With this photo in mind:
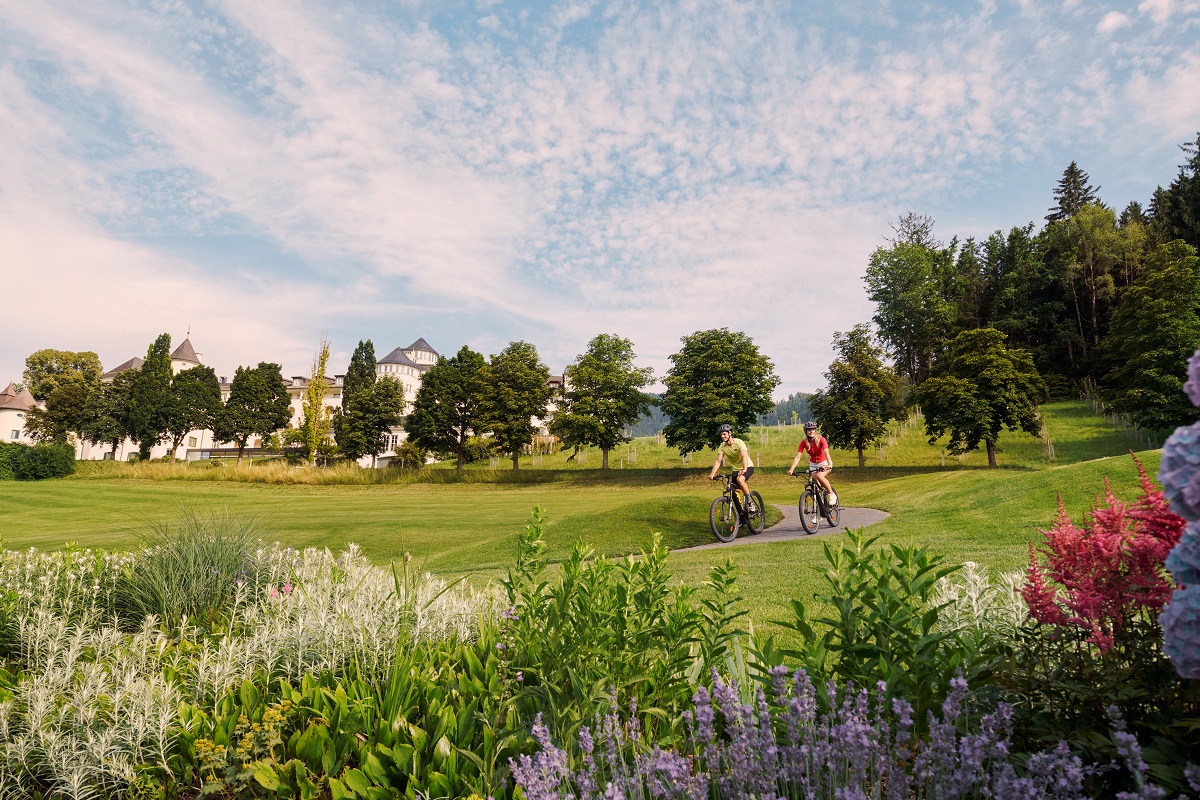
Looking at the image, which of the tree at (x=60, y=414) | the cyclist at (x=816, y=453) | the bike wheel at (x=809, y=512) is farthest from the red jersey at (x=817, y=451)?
the tree at (x=60, y=414)

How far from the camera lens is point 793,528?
15.9m

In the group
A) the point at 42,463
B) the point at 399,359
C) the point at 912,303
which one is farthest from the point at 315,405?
the point at 399,359

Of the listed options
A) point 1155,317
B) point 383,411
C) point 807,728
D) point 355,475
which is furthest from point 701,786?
point 383,411

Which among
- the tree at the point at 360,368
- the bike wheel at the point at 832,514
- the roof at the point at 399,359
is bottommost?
the bike wheel at the point at 832,514

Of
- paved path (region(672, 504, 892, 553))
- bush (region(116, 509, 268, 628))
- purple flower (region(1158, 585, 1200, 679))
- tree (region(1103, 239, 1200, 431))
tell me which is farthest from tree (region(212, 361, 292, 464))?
purple flower (region(1158, 585, 1200, 679))

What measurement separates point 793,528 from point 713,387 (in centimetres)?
3191

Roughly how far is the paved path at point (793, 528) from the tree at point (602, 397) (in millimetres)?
31488

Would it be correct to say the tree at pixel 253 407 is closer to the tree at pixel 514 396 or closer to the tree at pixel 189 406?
the tree at pixel 189 406

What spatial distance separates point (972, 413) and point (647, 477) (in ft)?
69.6

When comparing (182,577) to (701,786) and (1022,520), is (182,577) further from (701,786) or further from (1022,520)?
(1022,520)

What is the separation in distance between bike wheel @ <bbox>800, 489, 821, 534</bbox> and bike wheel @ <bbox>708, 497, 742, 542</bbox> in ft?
4.89

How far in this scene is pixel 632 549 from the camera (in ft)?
44.8

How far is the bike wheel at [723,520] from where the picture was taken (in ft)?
47.8

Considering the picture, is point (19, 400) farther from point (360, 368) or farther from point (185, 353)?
point (360, 368)
